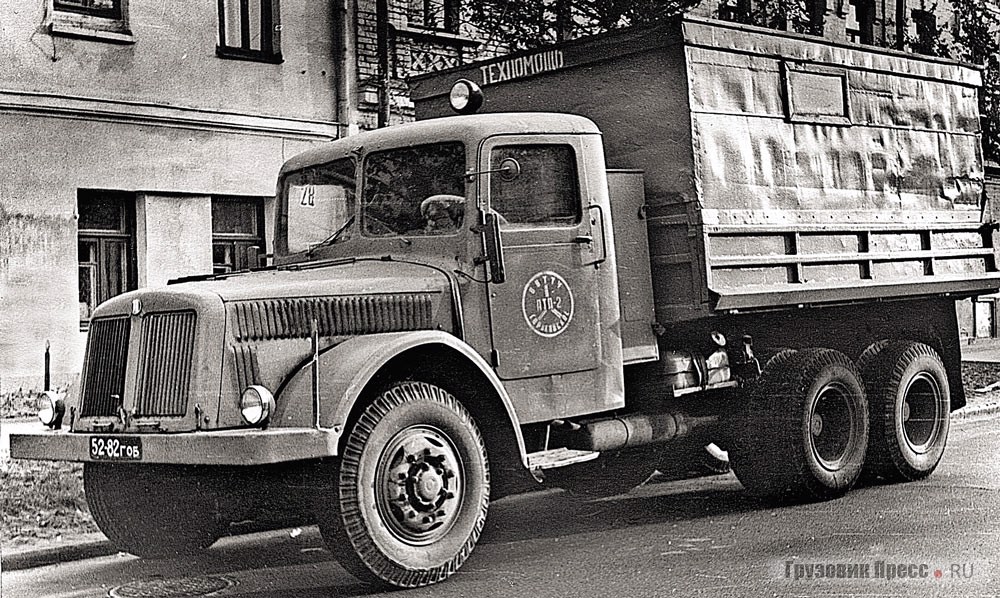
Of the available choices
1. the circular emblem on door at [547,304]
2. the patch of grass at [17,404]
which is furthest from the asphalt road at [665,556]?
the patch of grass at [17,404]

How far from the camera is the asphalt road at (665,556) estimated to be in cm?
614

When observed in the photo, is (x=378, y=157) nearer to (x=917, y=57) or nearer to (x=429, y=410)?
(x=429, y=410)

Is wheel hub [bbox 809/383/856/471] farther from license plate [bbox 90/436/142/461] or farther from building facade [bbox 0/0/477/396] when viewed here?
building facade [bbox 0/0/477/396]

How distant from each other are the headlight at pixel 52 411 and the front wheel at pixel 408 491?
1581 mm

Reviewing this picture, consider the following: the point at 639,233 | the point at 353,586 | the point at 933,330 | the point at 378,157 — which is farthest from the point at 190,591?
the point at 933,330

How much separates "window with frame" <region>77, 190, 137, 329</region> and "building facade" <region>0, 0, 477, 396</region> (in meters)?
0.02

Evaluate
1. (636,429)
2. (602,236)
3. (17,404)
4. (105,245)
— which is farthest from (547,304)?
(105,245)

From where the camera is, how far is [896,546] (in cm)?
693

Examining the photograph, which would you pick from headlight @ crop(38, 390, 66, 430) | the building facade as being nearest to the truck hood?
headlight @ crop(38, 390, 66, 430)

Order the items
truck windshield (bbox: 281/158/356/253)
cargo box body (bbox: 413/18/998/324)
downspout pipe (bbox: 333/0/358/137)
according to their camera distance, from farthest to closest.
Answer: downspout pipe (bbox: 333/0/358/137) < cargo box body (bbox: 413/18/998/324) < truck windshield (bbox: 281/158/356/253)

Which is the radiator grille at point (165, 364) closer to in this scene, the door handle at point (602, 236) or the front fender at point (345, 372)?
the front fender at point (345, 372)

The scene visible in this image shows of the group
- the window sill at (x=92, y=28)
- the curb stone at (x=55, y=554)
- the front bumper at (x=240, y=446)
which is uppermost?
the window sill at (x=92, y=28)

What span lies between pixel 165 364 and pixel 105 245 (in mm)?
7524

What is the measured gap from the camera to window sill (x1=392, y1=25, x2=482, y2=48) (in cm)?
1599
